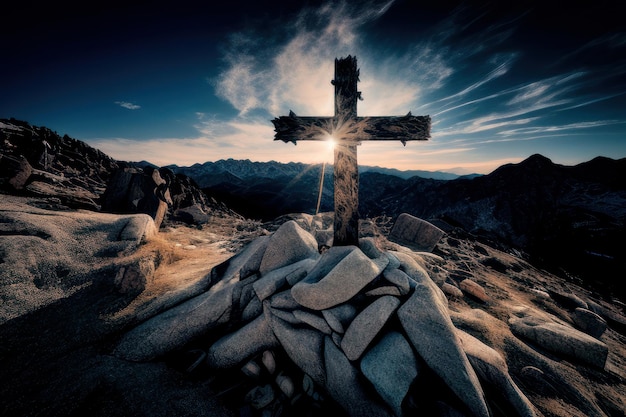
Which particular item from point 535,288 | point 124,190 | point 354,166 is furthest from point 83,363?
→ point 535,288

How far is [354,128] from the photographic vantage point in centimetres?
381

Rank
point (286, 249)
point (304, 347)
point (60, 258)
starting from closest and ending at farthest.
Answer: point (304, 347), point (60, 258), point (286, 249)

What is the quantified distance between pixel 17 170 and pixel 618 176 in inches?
1668

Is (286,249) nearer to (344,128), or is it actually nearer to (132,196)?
(344,128)

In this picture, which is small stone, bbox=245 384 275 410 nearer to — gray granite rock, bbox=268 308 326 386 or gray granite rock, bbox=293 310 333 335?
gray granite rock, bbox=268 308 326 386

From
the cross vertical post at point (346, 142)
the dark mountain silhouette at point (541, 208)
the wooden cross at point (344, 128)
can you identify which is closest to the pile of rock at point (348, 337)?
the cross vertical post at point (346, 142)

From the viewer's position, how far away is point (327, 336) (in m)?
2.71

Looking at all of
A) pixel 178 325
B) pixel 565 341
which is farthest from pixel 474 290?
pixel 178 325

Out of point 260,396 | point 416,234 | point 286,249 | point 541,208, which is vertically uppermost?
point 286,249

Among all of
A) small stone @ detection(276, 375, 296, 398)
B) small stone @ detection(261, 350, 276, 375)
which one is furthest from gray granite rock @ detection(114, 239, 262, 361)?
small stone @ detection(276, 375, 296, 398)

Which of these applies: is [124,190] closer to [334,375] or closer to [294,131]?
[294,131]

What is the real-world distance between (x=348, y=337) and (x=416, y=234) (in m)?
6.95

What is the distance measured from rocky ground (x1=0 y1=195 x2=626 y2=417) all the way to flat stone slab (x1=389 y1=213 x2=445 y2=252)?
8.99 feet

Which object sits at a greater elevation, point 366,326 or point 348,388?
point 366,326
